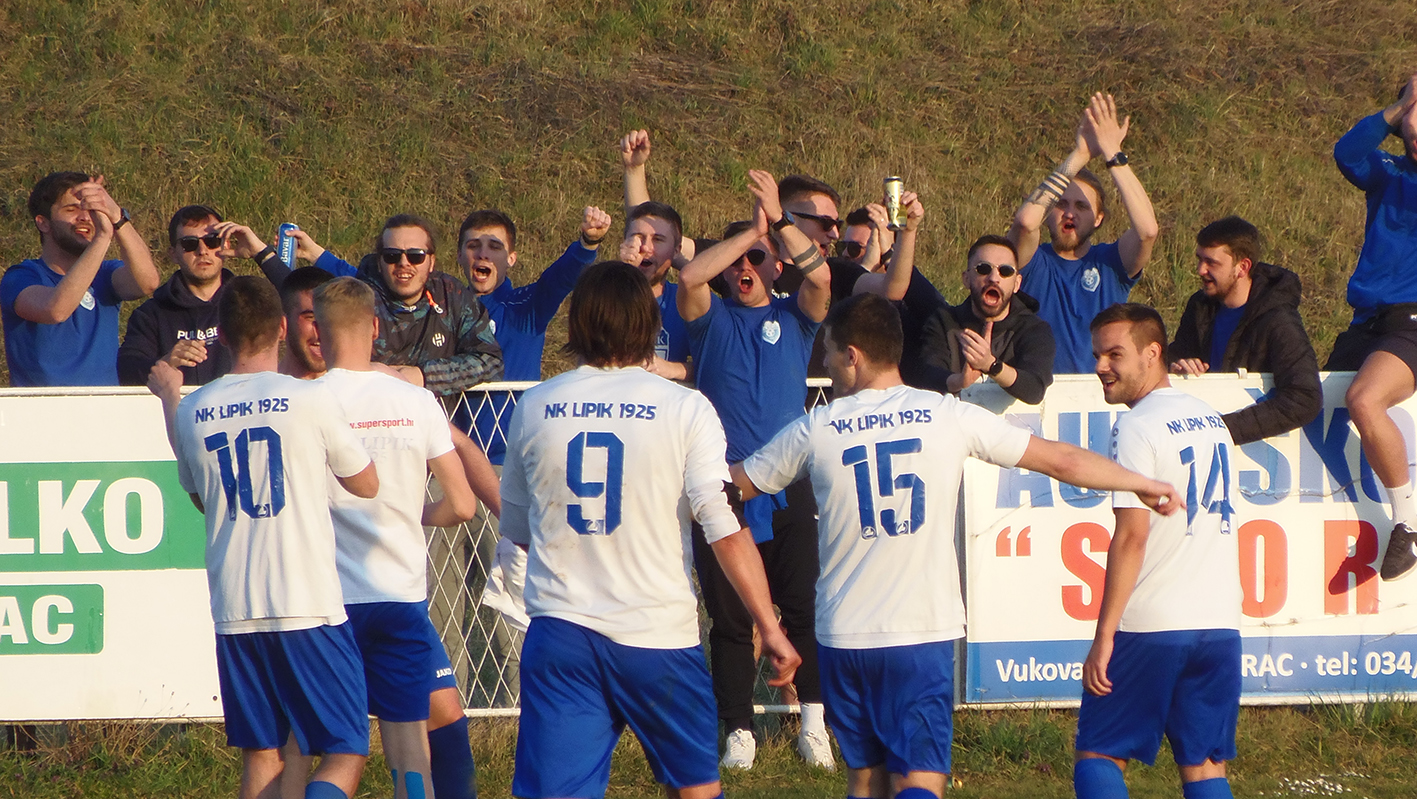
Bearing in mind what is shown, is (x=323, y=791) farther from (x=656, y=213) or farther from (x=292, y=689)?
(x=656, y=213)

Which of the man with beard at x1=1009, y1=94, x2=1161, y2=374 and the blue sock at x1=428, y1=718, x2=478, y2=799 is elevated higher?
the man with beard at x1=1009, y1=94, x2=1161, y2=374

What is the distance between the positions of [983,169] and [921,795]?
493 inches

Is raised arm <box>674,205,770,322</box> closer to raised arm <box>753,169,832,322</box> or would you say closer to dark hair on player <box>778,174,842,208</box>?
raised arm <box>753,169,832,322</box>

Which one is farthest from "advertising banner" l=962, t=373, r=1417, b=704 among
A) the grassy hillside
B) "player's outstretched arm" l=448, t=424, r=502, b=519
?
the grassy hillside

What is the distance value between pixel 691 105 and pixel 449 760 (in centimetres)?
1243

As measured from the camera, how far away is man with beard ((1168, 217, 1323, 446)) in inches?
263

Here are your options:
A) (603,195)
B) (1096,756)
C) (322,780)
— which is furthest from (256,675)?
(603,195)

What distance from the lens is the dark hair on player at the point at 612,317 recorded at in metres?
4.50

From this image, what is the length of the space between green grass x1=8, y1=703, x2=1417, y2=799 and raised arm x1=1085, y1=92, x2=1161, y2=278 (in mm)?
2365

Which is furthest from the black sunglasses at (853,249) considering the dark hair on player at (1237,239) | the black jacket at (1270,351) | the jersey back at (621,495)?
the jersey back at (621,495)

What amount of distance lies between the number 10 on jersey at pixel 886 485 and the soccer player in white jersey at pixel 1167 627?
733 mm

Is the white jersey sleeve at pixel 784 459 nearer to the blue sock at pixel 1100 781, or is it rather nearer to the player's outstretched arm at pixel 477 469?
the player's outstretched arm at pixel 477 469

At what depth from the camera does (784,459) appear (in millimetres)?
4785

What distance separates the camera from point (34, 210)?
7.25 metres
